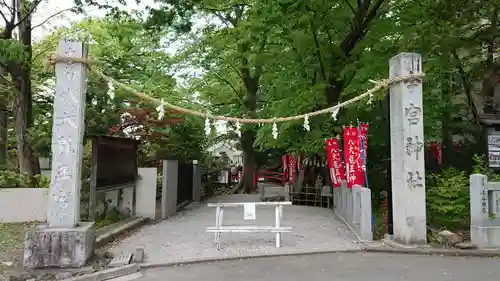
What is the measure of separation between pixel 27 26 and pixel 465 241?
15192 millimetres

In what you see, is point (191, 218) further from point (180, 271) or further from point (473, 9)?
point (473, 9)

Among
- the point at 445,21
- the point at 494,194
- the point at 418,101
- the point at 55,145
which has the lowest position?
the point at 494,194

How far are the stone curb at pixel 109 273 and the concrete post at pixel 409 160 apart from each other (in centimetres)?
556

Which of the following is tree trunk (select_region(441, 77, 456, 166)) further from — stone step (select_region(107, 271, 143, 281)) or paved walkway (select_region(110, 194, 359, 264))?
stone step (select_region(107, 271, 143, 281))

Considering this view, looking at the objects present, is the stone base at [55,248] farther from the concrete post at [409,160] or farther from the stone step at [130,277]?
the concrete post at [409,160]

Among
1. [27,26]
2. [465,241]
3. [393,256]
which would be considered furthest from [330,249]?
[27,26]

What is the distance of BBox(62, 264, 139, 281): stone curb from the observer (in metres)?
6.66

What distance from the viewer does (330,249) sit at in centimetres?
866

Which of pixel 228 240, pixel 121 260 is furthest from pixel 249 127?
pixel 121 260

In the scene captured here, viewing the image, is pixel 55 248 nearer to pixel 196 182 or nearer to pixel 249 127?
pixel 196 182

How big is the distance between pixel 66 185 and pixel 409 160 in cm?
699

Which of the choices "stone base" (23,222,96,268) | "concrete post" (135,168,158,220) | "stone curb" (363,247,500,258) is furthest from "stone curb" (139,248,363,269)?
"concrete post" (135,168,158,220)

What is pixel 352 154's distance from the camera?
11.1m

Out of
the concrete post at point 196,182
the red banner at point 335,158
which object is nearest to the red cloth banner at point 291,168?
the concrete post at point 196,182
